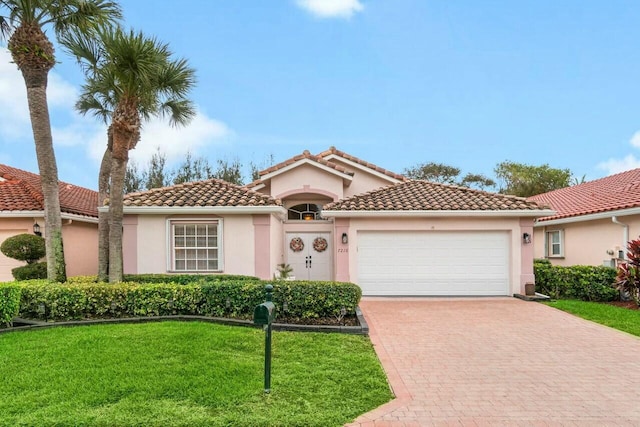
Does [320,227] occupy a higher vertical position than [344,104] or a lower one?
lower

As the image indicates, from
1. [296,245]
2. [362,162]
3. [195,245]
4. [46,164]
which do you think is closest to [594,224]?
[362,162]

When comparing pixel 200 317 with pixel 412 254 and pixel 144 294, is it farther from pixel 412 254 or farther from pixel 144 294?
pixel 412 254

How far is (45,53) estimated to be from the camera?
37.0 ft

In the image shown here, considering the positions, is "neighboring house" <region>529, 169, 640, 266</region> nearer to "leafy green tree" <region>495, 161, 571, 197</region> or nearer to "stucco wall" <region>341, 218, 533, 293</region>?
"stucco wall" <region>341, 218, 533, 293</region>

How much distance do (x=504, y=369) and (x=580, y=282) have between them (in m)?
9.48

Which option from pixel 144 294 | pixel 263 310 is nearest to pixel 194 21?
pixel 144 294

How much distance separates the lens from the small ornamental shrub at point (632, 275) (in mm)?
12523

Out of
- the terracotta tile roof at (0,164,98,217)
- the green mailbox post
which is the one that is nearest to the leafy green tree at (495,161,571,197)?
the terracotta tile roof at (0,164,98,217)

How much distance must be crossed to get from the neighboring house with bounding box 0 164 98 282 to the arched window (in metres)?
8.54

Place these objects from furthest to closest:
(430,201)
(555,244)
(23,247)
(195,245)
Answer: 1. (555,244)
2. (430,201)
3. (195,245)
4. (23,247)

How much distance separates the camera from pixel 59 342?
754 centimetres

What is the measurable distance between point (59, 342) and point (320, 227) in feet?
35.2

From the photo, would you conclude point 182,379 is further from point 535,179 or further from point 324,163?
point 535,179

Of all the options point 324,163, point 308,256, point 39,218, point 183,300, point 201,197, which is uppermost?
point 324,163
